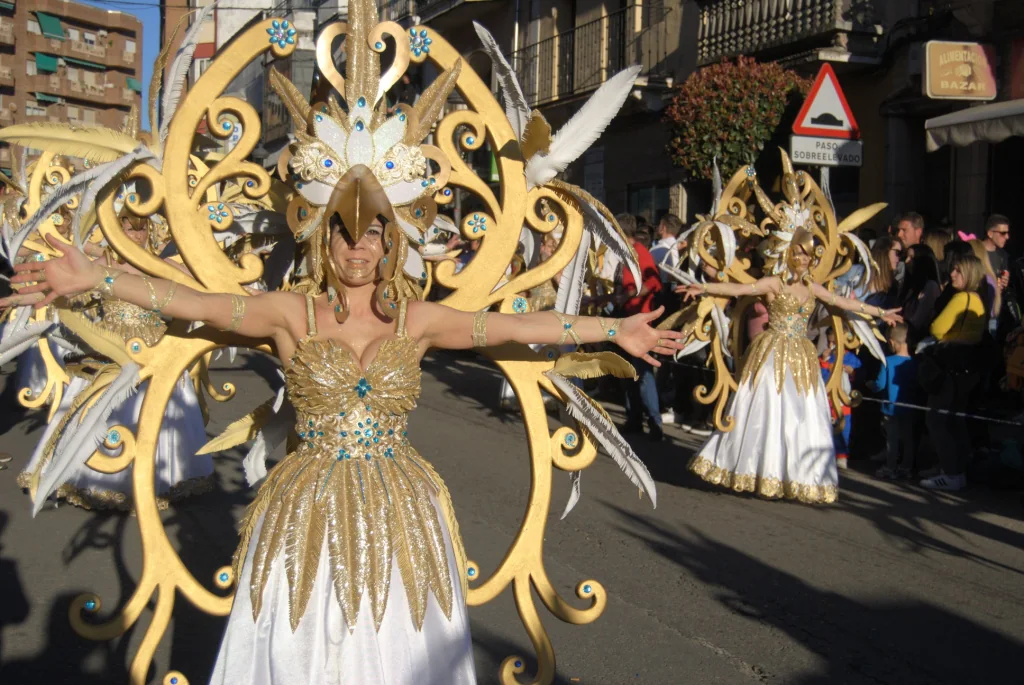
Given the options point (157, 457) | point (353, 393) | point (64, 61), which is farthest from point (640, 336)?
point (64, 61)

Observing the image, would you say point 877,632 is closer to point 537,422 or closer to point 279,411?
point 537,422

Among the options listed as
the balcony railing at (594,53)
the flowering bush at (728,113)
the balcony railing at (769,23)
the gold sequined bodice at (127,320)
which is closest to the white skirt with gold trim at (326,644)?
the gold sequined bodice at (127,320)

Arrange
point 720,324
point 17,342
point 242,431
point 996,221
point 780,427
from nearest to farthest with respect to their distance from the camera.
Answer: point 242,431
point 17,342
point 780,427
point 720,324
point 996,221

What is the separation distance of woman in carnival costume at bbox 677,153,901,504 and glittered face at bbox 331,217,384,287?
4572 millimetres

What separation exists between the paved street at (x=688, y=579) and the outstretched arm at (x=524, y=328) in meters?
1.71

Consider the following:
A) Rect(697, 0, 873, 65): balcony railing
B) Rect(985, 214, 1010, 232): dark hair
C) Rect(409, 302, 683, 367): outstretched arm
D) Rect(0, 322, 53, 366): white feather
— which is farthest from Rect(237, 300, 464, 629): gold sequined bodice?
Rect(697, 0, 873, 65): balcony railing

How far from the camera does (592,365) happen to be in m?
3.80

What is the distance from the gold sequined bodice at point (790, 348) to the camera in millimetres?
7801

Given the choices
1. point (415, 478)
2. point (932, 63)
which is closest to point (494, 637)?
point (415, 478)

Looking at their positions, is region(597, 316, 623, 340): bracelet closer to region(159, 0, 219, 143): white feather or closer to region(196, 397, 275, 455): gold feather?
region(196, 397, 275, 455): gold feather

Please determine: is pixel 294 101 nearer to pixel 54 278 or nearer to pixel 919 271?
pixel 54 278

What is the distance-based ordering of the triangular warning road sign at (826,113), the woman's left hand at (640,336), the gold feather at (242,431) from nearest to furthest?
the woman's left hand at (640,336) < the gold feather at (242,431) < the triangular warning road sign at (826,113)

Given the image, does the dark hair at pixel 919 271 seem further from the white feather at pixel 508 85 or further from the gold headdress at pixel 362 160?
the gold headdress at pixel 362 160

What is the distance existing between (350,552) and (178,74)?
62.7 inches
